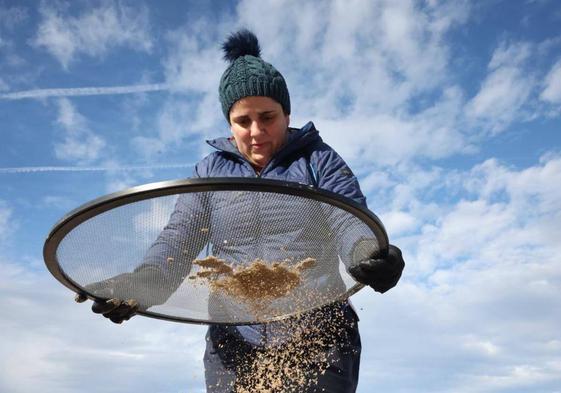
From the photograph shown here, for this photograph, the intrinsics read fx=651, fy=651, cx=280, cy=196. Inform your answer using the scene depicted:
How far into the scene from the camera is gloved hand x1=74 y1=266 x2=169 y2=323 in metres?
2.62

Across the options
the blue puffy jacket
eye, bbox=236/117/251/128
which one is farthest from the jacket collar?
eye, bbox=236/117/251/128

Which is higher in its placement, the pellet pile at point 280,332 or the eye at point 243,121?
the eye at point 243,121

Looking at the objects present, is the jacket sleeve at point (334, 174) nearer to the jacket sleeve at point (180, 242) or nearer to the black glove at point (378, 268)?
the black glove at point (378, 268)

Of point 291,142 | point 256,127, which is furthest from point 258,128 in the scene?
point 291,142

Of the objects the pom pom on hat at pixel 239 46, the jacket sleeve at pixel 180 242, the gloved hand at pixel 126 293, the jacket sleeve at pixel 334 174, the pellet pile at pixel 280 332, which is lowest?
the pellet pile at pixel 280 332

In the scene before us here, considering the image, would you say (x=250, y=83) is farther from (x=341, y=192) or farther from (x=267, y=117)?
(x=341, y=192)

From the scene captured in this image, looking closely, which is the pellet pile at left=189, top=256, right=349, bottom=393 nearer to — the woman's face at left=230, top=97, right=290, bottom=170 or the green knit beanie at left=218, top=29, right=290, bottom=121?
the woman's face at left=230, top=97, right=290, bottom=170

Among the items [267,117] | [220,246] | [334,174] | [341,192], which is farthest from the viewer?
[267,117]

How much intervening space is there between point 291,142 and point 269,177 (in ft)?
0.65

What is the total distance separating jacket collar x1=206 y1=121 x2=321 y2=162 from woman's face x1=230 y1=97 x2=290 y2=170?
4 cm

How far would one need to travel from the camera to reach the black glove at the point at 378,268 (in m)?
2.37

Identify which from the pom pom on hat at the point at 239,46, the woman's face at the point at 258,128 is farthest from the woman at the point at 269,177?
the pom pom on hat at the point at 239,46

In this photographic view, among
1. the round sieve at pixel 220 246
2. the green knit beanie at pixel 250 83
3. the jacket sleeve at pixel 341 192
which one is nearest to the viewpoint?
the round sieve at pixel 220 246

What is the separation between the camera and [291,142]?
2.89m
